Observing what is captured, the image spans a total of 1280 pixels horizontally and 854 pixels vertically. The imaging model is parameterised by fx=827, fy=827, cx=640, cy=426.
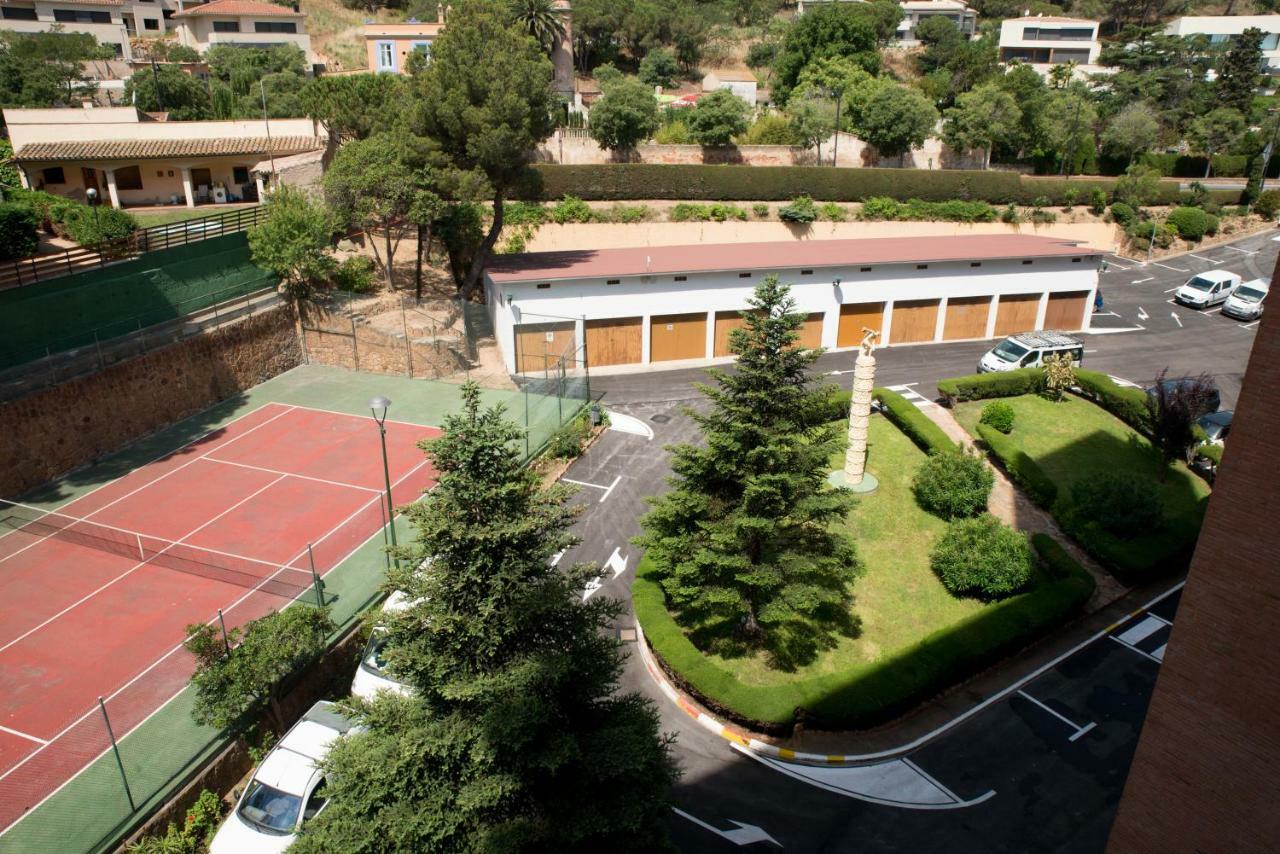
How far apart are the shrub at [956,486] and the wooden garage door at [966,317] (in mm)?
16287

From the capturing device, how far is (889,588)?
1972 centimetres

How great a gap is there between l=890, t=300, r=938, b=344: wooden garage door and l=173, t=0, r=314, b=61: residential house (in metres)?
63.6

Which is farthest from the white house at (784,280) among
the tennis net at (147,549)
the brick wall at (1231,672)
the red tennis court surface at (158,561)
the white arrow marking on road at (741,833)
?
the brick wall at (1231,672)

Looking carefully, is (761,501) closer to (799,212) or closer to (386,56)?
(799,212)

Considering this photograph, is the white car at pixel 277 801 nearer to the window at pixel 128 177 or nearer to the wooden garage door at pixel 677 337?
the wooden garage door at pixel 677 337

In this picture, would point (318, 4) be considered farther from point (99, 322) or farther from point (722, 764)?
point (722, 764)

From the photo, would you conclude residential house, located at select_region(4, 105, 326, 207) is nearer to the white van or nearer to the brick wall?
the white van

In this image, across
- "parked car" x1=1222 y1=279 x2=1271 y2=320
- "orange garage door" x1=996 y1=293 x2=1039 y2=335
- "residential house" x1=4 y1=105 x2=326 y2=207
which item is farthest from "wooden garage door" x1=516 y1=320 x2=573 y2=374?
"parked car" x1=1222 y1=279 x2=1271 y2=320

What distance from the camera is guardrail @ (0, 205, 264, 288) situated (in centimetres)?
2612

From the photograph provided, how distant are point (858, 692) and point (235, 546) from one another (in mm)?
14686

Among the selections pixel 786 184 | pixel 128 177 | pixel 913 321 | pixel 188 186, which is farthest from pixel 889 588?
pixel 128 177

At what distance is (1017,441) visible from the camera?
25594 mm

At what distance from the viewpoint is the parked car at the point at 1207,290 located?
131ft

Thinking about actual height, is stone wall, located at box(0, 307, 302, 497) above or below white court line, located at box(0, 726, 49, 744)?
above
